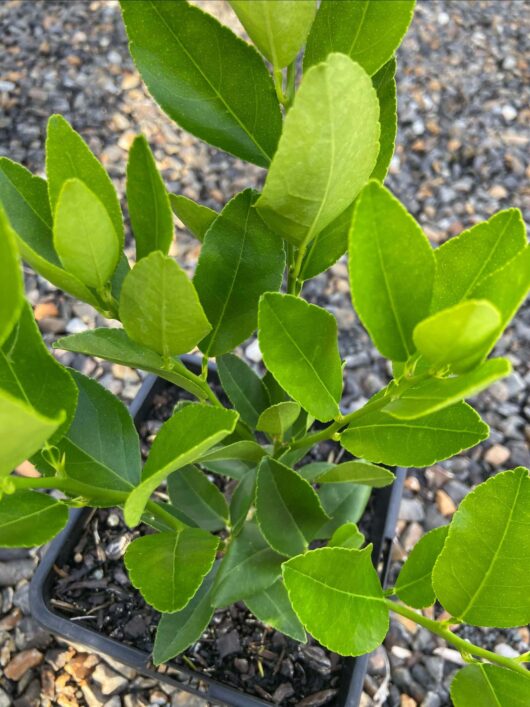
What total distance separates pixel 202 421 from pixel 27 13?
208 cm

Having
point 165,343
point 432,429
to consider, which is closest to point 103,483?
point 165,343

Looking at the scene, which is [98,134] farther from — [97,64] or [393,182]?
[393,182]

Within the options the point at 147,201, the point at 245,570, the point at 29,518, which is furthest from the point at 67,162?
the point at 245,570

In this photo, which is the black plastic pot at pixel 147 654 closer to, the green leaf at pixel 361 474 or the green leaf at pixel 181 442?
the green leaf at pixel 361 474

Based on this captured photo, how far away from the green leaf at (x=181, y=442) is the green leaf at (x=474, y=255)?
18cm

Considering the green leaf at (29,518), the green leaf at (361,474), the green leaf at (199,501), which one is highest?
the green leaf at (29,518)

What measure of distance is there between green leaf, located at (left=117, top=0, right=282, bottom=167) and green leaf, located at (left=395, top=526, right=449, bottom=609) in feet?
1.26

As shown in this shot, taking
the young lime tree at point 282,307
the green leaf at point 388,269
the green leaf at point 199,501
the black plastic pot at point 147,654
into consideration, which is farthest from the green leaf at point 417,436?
the black plastic pot at point 147,654

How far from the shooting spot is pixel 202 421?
0.47 m

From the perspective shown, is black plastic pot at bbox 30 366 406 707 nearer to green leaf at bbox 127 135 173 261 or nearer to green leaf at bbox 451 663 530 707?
green leaf at bbox 451 663 530 707

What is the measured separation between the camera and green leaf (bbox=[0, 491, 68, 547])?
0.54 meters

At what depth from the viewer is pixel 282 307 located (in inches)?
20.6

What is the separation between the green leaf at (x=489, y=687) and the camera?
586mm

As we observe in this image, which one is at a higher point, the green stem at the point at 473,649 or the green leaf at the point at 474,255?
the green leaf at the point at 474,255
